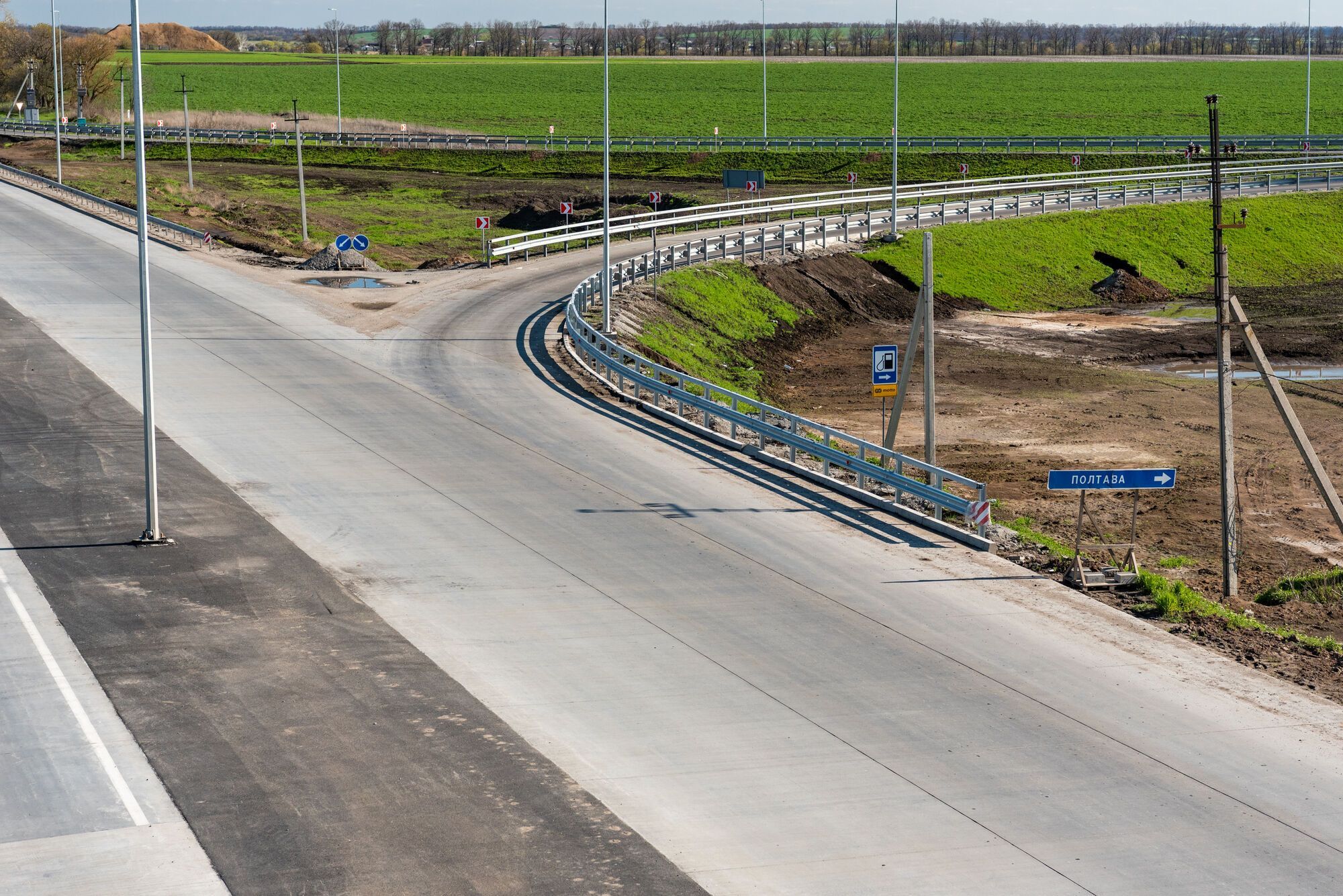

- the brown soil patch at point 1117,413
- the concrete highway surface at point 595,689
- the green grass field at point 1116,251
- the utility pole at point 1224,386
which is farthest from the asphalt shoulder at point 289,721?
the green grass field at point 1116,251

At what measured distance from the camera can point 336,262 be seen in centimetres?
4962

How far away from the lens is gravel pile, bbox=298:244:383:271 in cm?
4959

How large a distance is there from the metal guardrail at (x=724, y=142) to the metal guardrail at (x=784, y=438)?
52.7 meters

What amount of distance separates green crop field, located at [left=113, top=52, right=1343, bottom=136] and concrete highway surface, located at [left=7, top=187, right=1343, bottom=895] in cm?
8905

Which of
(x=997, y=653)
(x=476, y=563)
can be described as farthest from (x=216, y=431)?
(x=997, y=653)

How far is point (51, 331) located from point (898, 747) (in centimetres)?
2888

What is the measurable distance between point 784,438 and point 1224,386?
7.77m

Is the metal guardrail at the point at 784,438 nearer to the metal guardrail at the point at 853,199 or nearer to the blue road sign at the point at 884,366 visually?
the blue road sign at the point at 884,366

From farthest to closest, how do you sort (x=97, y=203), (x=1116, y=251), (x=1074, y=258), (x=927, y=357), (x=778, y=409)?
(x=97, y=203) < (x=1116, y=251) < (x=1074, y=258) < (x=778, y=409) < (x=927, y=357)

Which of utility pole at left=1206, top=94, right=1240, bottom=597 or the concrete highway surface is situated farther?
utility pole at left=1206, top=94, right=1240, bottom=597

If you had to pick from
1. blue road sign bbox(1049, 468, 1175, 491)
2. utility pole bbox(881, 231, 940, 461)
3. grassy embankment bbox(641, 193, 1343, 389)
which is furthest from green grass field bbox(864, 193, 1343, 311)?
blue road sign bbox(1049, 468, 1175, 491)

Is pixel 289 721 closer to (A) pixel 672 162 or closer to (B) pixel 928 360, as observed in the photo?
(B) pixel 928 360

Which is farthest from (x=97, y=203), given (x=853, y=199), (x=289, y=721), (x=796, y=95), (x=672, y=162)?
(x=796, y=95)

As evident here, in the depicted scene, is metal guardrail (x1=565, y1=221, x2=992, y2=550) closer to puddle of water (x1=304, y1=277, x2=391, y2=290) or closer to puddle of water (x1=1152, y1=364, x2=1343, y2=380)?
puddle of water (x1=304, y1=277, x2=391, y2=290)
